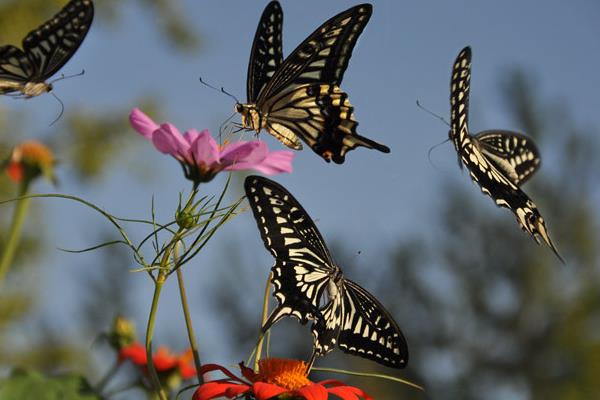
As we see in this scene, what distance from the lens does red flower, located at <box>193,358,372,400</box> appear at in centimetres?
75

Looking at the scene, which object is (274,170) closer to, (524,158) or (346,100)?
(346,100)

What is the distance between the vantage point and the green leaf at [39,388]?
3.34ft

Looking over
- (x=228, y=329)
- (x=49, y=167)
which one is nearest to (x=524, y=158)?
(x=49, y=167)

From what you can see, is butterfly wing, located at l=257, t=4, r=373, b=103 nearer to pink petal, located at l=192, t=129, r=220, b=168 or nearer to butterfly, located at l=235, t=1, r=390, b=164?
butterfly, located at l=235, t=1, r=390, b=164

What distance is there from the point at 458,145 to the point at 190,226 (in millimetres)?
395

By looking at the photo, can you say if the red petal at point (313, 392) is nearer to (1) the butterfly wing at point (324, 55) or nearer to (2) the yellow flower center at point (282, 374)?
(2) the yellow flower center at point (282, 374)

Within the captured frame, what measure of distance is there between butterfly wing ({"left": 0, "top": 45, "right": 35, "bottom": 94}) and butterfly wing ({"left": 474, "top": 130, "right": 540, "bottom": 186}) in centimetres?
67

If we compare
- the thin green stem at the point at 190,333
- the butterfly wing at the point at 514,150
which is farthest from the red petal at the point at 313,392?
the butterfly wing at the point at 514,150

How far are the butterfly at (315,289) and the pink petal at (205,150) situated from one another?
0.05 meters

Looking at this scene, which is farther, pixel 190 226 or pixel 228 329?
pixel 228 329

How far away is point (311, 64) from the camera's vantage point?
1.16 m

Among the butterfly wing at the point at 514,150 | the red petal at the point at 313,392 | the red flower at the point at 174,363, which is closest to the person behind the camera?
the red petal at the point at 313,392

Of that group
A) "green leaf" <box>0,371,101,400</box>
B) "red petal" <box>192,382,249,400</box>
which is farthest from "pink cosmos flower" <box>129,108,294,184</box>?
"green leaf" <box>0,371,101,400</box>

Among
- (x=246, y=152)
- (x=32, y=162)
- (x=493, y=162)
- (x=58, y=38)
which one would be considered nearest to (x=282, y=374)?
(x=246, y=152)
